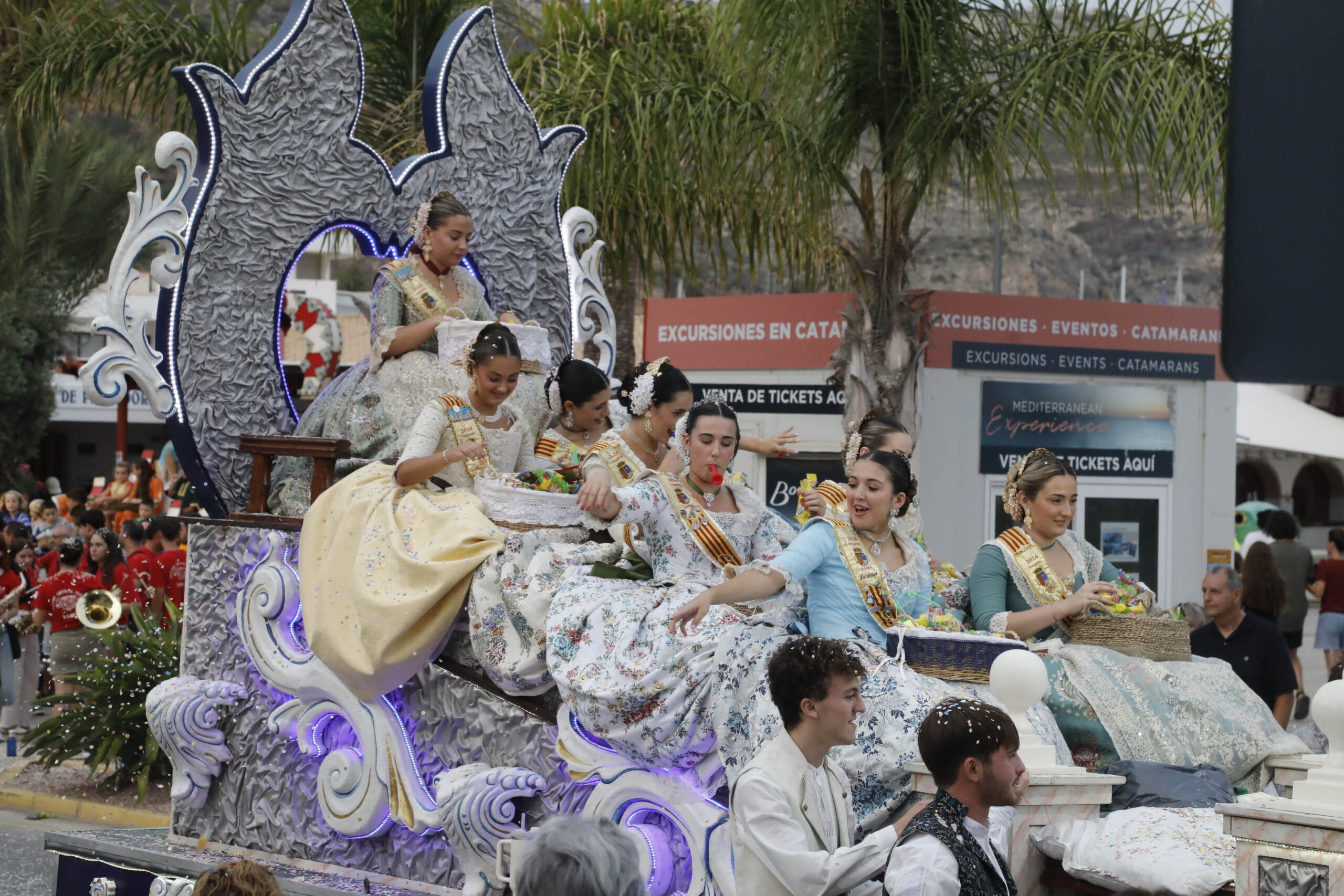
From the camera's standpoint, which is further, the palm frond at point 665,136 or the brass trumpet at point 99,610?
the brass trumpet at point 99,610

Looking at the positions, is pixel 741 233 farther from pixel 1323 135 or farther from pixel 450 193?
pixel 1323 135

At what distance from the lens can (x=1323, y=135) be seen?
3.93 feet

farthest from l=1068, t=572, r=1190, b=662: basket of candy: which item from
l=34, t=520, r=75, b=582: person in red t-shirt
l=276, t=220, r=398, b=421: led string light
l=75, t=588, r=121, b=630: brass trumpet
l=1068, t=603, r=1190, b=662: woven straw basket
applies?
l=34, t=520, r=75, b=582: person in red t-shirt

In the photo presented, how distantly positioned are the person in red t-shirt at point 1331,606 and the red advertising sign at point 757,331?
13.5ft

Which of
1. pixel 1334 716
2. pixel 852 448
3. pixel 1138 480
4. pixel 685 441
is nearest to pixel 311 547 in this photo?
pixel 685 441

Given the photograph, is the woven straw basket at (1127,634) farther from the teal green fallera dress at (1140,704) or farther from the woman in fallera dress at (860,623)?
the woman in fallera dress at (860,623)

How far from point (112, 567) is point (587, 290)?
189 inches

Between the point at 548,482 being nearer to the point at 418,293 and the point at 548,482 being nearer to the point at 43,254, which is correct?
the point at 418,293

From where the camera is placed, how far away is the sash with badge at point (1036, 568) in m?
4.93

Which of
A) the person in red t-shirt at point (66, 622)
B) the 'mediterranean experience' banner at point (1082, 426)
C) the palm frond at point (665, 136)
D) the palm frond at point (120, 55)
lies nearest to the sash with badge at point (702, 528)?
the palm frond at point (665, 136)

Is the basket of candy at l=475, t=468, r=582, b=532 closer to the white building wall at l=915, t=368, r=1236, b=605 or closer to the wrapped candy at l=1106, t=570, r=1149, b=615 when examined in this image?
the wrapped candy at l=1106, t=570, r=1149, b=615

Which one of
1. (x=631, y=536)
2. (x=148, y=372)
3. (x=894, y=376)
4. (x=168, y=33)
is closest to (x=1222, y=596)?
(x=631, y=536)

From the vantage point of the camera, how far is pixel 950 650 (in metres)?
4.34

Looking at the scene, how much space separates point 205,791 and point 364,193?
2.54 m
